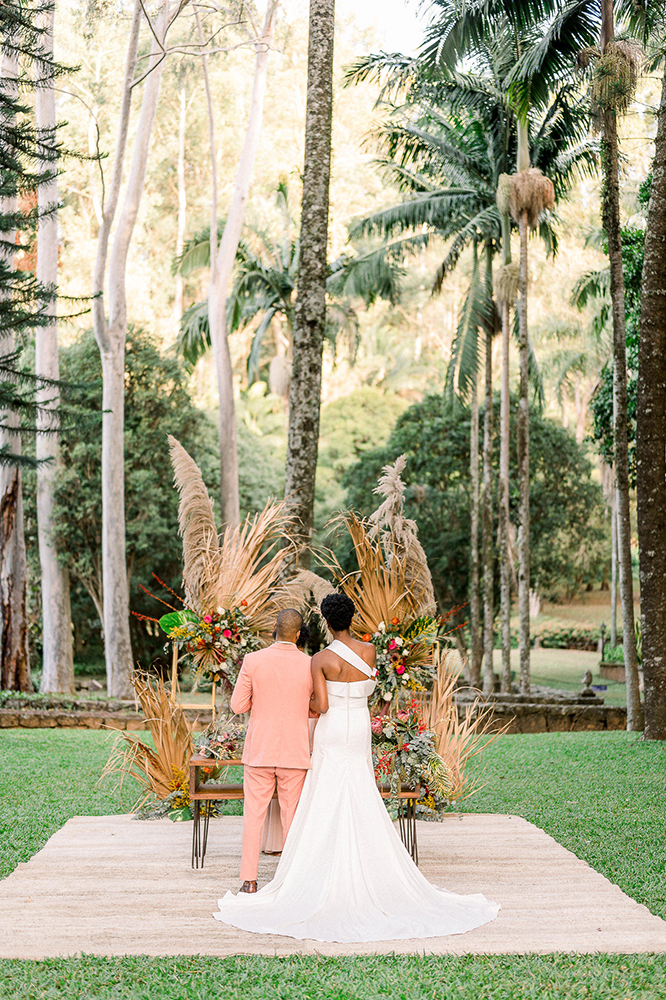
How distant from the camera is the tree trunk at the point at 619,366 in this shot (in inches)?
509

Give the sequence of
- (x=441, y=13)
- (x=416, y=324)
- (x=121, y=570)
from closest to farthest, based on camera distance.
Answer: (x=441, y=13)
(x=121, y=570)
(x=416, y=324)

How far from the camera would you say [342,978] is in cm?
449

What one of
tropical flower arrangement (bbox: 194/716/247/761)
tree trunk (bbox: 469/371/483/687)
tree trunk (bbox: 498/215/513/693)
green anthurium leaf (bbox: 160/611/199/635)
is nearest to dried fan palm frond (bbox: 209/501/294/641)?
green anthurium leaf (bbox: 160/611/199/635)

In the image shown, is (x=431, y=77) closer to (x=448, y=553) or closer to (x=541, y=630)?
(x=448, y=553)

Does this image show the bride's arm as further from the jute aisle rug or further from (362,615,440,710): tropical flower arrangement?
(362,615,440,710): tropical flower arrangement

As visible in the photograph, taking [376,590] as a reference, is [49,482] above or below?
above

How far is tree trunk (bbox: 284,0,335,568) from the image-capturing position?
11.0 meters

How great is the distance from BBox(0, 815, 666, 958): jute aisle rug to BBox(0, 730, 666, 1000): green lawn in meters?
0.18

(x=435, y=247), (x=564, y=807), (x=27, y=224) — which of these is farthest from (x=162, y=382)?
(x=435, y=247)

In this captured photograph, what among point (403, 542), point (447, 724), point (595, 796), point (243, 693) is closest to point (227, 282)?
point (447, 724)

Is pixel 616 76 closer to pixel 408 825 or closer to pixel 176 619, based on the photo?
pixel 176 619

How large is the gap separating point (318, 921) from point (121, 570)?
1399 cm

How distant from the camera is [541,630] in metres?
41.0

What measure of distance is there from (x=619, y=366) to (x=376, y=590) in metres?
6.91
